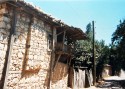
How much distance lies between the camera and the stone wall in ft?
24.8

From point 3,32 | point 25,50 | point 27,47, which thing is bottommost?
point 25,50

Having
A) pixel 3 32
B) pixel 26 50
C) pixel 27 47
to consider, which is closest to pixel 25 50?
pixel 26 50

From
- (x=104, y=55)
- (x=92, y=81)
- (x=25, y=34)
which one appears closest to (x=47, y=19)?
(x=25, y=34)

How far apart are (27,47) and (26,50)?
151mm

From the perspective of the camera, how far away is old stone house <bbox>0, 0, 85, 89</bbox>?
7.52 metres

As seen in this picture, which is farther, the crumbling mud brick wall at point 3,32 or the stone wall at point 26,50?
the stone wall at point 26,50

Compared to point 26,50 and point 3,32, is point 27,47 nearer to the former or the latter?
point 26,50

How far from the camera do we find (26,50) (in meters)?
8.81

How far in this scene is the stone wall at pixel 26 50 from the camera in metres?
7.55

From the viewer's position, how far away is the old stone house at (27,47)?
752cm

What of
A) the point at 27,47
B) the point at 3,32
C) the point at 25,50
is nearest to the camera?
the point at 3,32

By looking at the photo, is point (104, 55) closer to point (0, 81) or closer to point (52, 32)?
point (52, 32)

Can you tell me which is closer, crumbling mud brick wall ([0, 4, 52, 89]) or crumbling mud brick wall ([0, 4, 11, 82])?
crumbling mud brick wall ([0, 4, 11, 82])

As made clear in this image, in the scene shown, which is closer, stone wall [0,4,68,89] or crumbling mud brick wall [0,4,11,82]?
crumbling mud brick wall [0,4,11,82]
